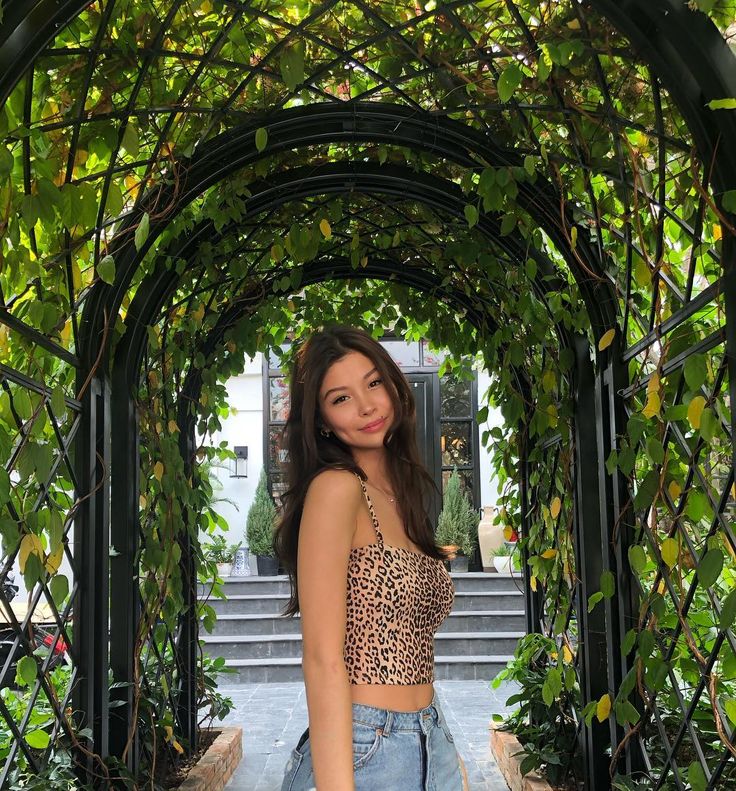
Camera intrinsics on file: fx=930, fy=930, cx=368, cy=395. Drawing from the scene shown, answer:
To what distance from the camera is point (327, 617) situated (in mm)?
1552

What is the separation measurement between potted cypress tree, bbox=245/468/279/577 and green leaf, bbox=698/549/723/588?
25.8ft

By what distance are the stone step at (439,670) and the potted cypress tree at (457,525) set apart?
2.01m

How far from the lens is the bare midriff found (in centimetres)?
161

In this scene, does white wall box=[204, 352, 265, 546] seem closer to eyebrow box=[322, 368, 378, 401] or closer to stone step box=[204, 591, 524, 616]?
stone step box=[204, 591, 524, 616]

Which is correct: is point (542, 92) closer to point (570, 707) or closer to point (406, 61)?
point (406, 61)

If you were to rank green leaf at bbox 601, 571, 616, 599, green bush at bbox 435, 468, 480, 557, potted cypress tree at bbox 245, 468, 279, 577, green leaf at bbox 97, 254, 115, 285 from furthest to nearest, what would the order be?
green bush at bbox 435, 468, 480, 557, potted cypress tree at bbox 245, 468, 279, 577, green leaf at bbox 601, 571, 616, 599, green leaf at bbox 97, 254, 115, 285

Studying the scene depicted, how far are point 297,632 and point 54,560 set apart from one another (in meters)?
6.23

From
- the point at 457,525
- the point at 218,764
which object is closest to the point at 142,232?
the point at 218,764

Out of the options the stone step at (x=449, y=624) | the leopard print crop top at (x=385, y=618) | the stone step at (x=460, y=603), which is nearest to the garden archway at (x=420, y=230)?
the leopard print crop top at (x=385, y=618)

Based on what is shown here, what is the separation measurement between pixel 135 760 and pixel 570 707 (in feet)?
5.54

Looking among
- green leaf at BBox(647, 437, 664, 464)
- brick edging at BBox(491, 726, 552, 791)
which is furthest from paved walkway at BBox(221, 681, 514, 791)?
green leaf at BBox(647, 437, 664, 464)

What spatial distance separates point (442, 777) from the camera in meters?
1.59

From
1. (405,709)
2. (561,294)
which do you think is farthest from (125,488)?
(405,709)

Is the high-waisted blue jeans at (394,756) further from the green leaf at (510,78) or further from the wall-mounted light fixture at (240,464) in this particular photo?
the wall-mounted light fixture at (240,464)
